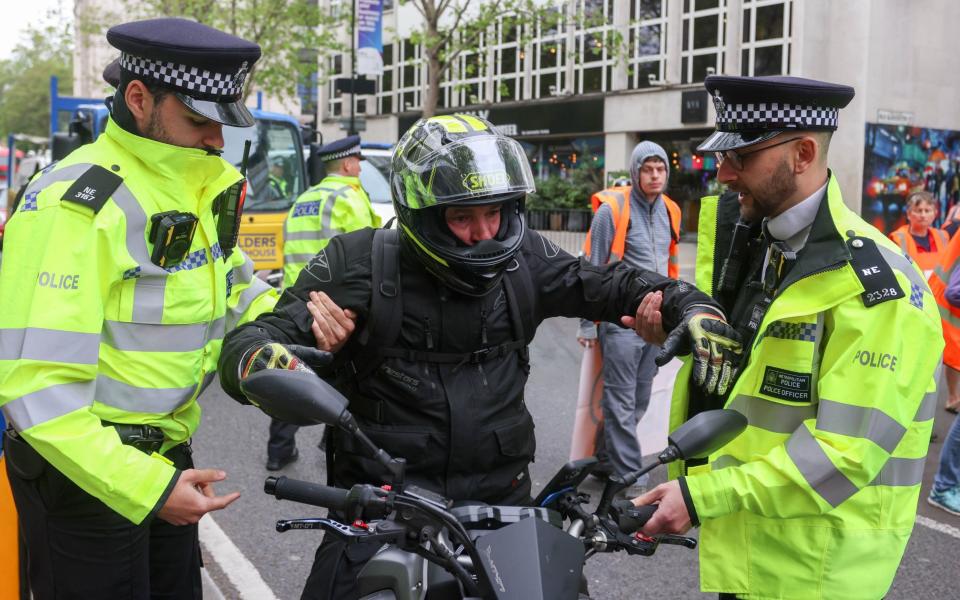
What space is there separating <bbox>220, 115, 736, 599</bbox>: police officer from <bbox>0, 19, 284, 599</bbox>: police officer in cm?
34

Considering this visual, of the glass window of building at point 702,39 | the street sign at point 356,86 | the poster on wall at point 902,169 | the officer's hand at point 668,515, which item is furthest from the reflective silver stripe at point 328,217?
the glass window of building at point 702,39

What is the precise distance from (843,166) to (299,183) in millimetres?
14896

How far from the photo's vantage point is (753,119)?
2529 mm

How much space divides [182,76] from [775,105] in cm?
157

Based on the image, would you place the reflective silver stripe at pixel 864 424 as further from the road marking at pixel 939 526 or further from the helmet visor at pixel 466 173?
the road marking at pixel 939 526

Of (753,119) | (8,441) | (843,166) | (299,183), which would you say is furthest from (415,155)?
(843,166)

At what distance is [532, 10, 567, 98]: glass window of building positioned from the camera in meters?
29.2

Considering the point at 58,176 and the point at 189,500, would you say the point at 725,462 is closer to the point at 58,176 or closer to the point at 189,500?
the point at 189,500

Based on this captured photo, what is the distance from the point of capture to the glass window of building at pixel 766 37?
23.1 metres

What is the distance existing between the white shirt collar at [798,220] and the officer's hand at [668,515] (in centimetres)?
76

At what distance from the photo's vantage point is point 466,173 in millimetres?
2375

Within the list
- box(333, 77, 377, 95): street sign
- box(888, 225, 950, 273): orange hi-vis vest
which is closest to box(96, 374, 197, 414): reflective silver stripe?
box(888, 225, 950, 273): orange hi-vis vest

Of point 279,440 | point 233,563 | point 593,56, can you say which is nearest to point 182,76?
point 233,563

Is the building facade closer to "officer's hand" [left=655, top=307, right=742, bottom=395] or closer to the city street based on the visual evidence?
the city street
